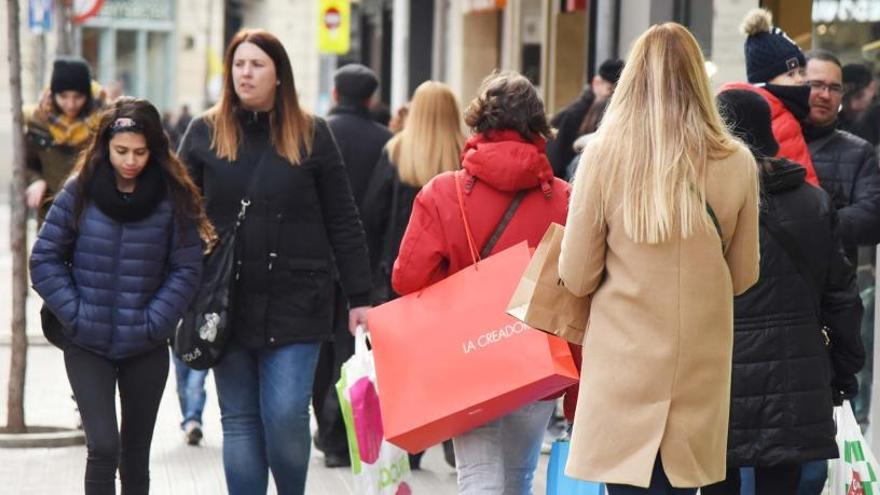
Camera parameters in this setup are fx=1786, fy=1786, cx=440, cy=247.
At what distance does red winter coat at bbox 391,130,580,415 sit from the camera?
5609 millimetres

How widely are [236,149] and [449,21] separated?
622 inches

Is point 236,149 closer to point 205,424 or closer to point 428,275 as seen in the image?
point 428,275

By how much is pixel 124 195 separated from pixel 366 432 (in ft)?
3.94

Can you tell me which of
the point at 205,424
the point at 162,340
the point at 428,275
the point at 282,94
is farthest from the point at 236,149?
the point at 205,424

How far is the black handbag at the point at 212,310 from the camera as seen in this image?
6.32 metres

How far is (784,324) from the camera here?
17.3 ft

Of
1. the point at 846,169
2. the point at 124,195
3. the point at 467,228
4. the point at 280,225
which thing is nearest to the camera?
the point at 467,228

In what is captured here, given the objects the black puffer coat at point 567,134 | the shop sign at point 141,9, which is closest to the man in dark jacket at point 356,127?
the black puffer coat at point 567,134

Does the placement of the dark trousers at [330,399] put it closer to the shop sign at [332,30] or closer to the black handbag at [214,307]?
the black handbag at [214,307]

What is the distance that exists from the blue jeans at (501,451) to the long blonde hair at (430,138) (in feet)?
9.46

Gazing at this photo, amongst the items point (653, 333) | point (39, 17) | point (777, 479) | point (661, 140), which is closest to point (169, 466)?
point (777, 479)

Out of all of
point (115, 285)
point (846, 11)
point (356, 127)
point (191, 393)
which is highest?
point (846, 11)

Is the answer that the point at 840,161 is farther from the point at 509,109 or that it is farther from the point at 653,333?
the point at 653,333

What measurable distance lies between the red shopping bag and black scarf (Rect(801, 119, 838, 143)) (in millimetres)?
2332
